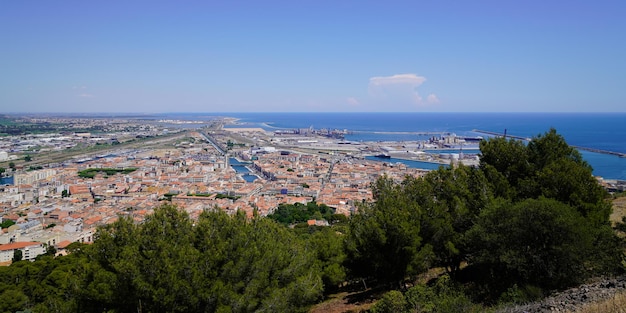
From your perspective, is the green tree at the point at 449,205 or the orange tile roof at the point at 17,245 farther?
the orange tile roof at the point at 17,245

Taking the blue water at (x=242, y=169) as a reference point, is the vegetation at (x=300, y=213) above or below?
above

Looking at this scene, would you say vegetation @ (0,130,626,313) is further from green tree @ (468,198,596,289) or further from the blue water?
the blue water

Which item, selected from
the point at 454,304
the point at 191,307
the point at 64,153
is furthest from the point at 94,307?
the point at 64,153

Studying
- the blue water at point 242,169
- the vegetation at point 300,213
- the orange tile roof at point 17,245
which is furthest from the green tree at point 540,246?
the blue water at point 242,169

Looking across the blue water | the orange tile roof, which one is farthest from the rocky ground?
the blue water

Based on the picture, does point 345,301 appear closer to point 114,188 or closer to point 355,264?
point 355,264

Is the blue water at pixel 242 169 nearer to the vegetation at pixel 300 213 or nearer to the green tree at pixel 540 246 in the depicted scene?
the vegetation at pixel 300 213
